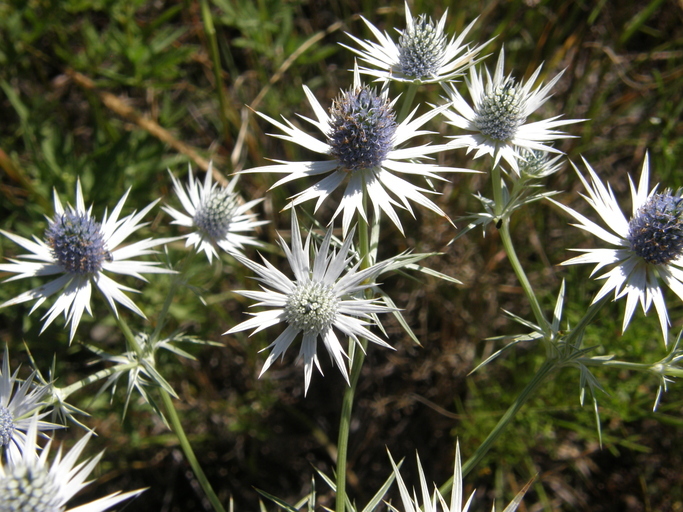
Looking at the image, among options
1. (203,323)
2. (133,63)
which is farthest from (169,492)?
(133,63)

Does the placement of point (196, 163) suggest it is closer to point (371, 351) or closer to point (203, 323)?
point (203, 323)

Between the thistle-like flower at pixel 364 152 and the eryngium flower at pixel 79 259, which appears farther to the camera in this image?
the eryngium flower at pixel 79 259

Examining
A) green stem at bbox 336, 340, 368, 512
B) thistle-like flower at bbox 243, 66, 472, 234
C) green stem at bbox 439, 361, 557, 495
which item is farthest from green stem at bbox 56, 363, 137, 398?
green stem at bbox 439, 361, 557, 495

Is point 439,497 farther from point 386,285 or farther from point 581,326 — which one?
point 386,285

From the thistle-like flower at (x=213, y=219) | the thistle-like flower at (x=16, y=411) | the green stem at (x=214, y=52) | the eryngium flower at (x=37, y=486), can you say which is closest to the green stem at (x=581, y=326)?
the thistle-like flower at (x=213, y=219)

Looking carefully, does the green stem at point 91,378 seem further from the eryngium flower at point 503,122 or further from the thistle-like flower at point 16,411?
the eryngium flower at point 503,122

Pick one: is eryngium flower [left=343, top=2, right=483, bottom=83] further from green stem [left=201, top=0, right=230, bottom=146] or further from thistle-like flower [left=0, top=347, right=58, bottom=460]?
thistle-like flower [left=0, top=347, right=58, bottom=460]
